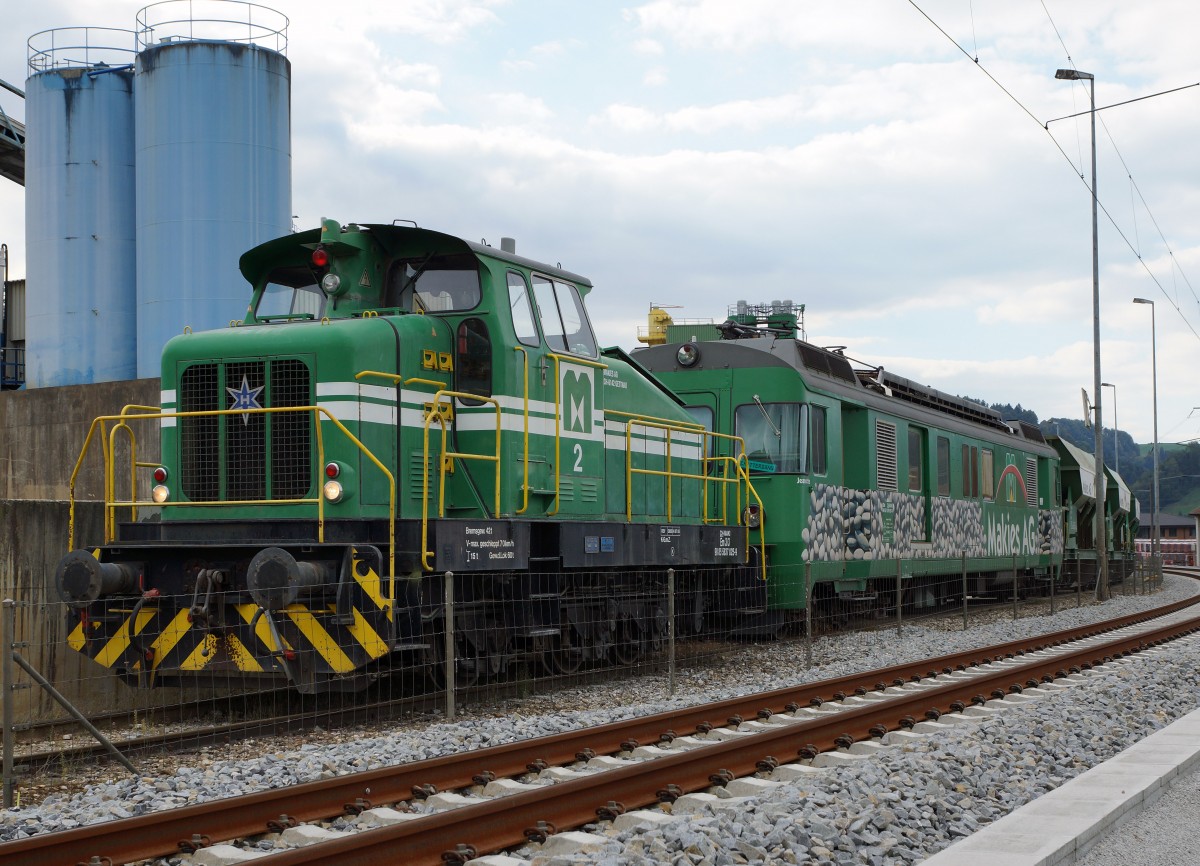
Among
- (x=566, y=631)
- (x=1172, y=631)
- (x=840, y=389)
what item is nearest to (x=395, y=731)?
(x=566, y=631)

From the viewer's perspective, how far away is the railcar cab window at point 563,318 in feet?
35.4

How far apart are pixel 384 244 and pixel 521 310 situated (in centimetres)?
127

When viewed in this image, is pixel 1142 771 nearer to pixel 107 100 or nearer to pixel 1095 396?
pixel 1095 396

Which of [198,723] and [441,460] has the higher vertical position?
[441,460]

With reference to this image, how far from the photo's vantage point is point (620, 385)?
12.3 m

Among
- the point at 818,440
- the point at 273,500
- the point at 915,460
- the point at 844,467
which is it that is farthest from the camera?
the point at 915,460

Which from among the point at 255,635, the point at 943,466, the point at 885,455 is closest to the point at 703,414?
the point at 885,455

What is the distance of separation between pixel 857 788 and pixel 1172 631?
12.9 metres

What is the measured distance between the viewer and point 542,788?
6004 millimetres

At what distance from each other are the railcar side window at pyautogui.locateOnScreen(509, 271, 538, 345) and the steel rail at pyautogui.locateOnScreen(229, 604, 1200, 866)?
403 cm

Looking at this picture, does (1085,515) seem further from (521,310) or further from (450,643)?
(450,643)

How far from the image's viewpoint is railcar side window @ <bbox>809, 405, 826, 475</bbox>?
613 inches

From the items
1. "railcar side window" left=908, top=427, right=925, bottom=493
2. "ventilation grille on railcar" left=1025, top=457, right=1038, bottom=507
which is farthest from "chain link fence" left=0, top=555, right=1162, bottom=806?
"ventilation grille on railcar" left=1025, top=457, right=1038, bottom=507

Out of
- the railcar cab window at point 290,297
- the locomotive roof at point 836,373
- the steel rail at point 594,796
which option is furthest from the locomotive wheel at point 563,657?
the locomotive roof at point 836,373
